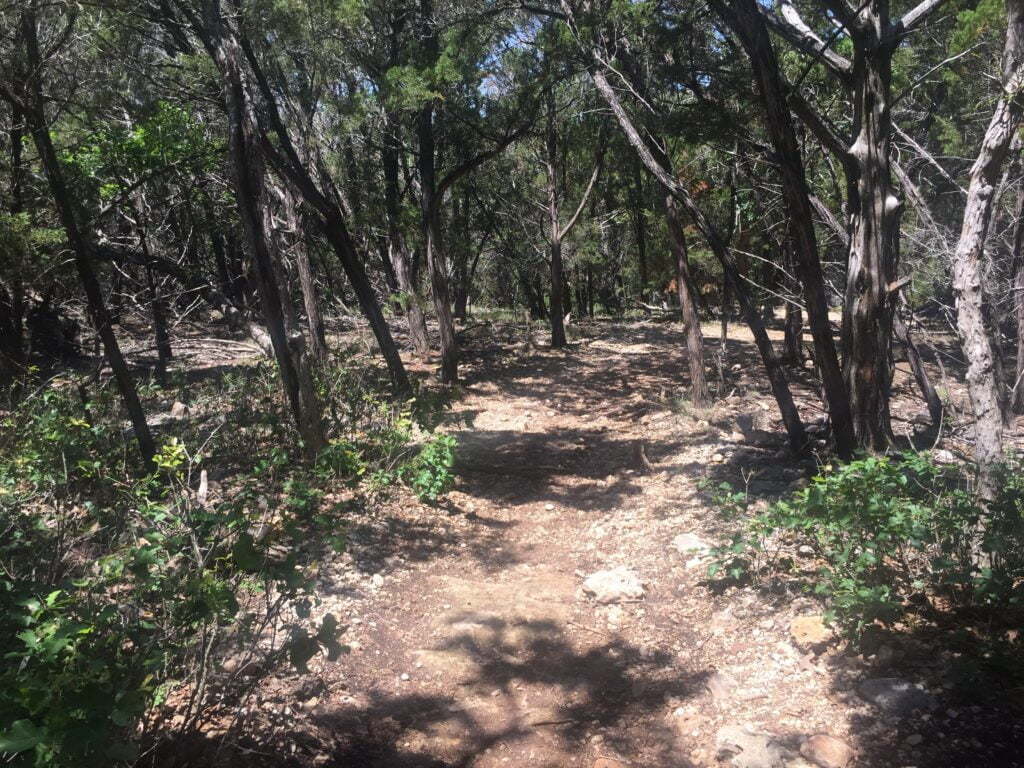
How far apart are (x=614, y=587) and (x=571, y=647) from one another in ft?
2.37

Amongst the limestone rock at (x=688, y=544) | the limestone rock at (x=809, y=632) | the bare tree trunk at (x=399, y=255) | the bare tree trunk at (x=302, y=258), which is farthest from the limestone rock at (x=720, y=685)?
the bare tree trunk at (x=399, y=255)

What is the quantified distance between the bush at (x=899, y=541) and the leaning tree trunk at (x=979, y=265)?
478 millimetres

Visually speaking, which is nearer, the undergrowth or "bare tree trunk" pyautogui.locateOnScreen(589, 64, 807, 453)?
the undergrowth

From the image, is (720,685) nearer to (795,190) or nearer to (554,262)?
(795,190)

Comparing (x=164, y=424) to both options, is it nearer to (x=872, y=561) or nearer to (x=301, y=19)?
(x=301, y=19)

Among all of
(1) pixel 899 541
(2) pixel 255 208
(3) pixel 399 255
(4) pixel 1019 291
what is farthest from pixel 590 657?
(3) pixel 399 255

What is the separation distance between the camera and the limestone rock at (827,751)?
296cm

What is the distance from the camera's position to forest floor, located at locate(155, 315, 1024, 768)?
3.17 m

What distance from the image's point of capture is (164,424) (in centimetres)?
852

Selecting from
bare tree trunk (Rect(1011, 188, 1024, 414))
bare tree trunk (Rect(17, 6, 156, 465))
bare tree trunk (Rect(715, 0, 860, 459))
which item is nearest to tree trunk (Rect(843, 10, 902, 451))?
bare tree trunk (Rect(715, 0, 860, 459))

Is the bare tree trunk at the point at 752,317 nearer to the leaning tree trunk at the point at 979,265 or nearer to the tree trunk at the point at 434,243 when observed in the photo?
the leaning tree trunk at the point at 979,265

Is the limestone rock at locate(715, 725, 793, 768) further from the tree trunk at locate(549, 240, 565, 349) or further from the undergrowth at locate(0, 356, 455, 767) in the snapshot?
the tree trunk at locate(549, 240, 565, 349)

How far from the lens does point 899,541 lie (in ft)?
12.3

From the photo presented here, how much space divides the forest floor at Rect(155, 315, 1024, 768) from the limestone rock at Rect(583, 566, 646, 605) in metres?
0.03
